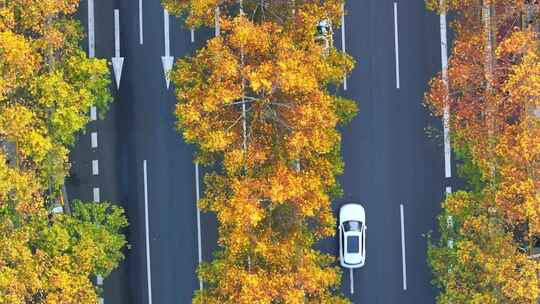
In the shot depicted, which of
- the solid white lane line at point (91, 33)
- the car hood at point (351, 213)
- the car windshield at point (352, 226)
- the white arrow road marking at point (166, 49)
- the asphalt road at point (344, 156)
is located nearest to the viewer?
the car windshield at point (352, 226)

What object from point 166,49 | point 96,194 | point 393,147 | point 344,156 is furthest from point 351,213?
point 96,194

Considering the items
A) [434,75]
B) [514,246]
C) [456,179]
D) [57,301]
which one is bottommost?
[57,301]

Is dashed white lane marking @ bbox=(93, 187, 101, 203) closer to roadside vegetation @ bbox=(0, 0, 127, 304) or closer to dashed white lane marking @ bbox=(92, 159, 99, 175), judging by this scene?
dashed white lane marking @ bbox=(92, 159, 99, 175)

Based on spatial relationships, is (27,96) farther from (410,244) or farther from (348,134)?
(410,244)

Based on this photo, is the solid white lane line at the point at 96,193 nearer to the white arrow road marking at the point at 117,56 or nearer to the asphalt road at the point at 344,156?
the asphalt road at the point at 344,156

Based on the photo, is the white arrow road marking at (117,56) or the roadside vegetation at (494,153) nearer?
the roadside vegetation at (494,153)

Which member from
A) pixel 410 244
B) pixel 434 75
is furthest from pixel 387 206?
pixel 434 75

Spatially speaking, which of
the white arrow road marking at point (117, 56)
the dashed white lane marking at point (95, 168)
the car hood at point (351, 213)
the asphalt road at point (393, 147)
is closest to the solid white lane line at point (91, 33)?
the white arrow road marking at point (117, 56)
